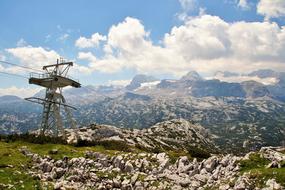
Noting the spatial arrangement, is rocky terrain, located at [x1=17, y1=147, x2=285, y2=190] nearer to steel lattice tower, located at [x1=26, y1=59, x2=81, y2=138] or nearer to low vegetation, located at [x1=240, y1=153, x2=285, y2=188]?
low vegetation, located at [x1=240, y1=153, x2=285, y2=188]

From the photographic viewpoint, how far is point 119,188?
3250cm

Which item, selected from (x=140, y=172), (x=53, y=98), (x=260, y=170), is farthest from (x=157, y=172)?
(x=53, y=98)

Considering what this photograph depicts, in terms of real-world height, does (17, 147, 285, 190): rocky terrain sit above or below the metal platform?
below

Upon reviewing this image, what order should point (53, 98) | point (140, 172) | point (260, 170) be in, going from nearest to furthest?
point (260, 170), point (140, 172), point (53, 98)

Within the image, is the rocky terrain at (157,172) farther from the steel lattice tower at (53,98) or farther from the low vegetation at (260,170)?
the steel lattice tower at (53,98)

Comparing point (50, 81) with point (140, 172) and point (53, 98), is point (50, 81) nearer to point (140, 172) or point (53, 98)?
point (53, 98)

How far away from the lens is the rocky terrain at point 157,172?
31.0m

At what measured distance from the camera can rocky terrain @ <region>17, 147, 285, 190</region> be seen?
30953 millimetres

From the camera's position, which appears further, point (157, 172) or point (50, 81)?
point (50, 81)

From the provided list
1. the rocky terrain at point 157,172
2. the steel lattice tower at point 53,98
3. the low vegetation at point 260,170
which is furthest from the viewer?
the steel lattice tower at point 53,98

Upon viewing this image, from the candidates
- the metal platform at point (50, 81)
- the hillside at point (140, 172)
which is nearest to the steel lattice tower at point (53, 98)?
the metal platform at point (50, 81)

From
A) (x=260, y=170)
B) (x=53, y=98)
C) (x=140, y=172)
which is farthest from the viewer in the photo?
(x=53, y=98)

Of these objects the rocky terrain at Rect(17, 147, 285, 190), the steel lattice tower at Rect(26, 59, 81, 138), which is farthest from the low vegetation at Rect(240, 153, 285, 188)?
the steel lattice tower at Rect(26, 59, 81, 138)

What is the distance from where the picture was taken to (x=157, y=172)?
3822 cm
